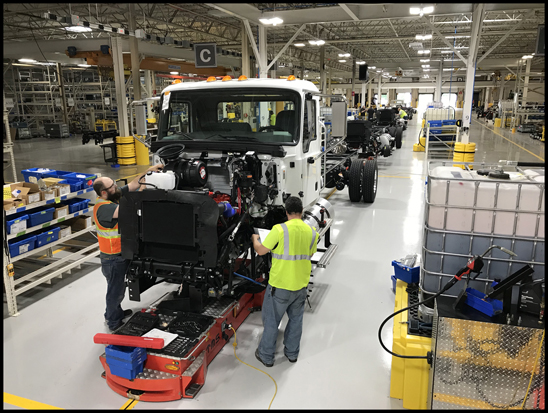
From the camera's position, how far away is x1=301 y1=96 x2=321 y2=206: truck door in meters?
5.21

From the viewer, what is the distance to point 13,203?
202 inches

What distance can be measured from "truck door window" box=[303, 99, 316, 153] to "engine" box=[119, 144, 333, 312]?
0.74m

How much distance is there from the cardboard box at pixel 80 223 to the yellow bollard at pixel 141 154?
9.67 metres

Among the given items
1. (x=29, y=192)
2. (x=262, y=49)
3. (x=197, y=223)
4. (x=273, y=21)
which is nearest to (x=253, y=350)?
(x=197, y=223)

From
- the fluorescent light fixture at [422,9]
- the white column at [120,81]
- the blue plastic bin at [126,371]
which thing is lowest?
the blue plastic bin at [126,371]

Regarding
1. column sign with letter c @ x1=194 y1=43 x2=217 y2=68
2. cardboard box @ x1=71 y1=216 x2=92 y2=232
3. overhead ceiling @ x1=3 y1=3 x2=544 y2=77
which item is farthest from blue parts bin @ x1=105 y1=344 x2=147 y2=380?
column sign with letter c @ x1=194 y1=43 x2=217 y2=68

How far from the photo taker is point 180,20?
21.3m

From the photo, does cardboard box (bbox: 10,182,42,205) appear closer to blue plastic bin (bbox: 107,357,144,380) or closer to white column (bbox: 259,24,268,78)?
blue plastic bin (bbox: 107,357,144,380)

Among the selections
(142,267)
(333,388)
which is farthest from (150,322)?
(333,388)

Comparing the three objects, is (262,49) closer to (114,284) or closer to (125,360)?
(114,284)

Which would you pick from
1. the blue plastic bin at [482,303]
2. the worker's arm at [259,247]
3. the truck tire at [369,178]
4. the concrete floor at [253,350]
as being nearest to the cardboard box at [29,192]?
the concrete floor at [253,350]

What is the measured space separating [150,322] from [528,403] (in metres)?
3.17

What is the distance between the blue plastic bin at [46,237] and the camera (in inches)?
214

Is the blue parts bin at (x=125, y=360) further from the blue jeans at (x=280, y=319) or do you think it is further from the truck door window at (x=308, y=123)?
the truck door window at (x=308, y=123)
